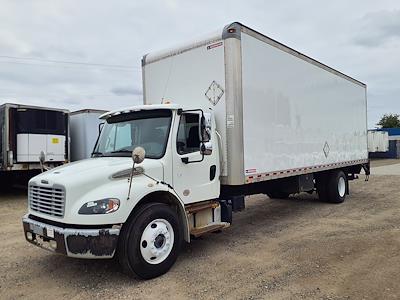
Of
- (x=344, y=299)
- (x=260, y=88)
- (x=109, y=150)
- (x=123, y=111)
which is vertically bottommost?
(x=344, y=299)

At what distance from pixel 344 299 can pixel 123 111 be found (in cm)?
409

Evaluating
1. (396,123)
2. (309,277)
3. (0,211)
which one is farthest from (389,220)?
(396,123)

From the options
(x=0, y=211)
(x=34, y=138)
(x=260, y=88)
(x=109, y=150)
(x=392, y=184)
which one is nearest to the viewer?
(x=109, y=150)

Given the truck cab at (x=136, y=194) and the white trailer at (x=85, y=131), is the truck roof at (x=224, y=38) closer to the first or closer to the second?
the truck cab at (x=136, y=194)

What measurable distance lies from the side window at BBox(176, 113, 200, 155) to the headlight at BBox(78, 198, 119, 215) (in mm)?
1472

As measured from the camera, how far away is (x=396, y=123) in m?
68.2

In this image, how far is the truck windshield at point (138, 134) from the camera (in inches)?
213

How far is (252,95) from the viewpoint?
6445 mm

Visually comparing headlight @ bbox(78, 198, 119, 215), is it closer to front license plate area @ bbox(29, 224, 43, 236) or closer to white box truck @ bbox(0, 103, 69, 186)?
front license plate area @ bbox(29, 224, 43, 236)

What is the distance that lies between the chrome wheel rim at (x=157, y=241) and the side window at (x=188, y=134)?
1.18 meters

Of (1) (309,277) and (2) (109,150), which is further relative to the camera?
(2) (109,150)

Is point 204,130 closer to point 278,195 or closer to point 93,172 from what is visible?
point 93,172

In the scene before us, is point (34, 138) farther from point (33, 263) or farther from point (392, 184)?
point (392, 184)

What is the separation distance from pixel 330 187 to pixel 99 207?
314 inches
